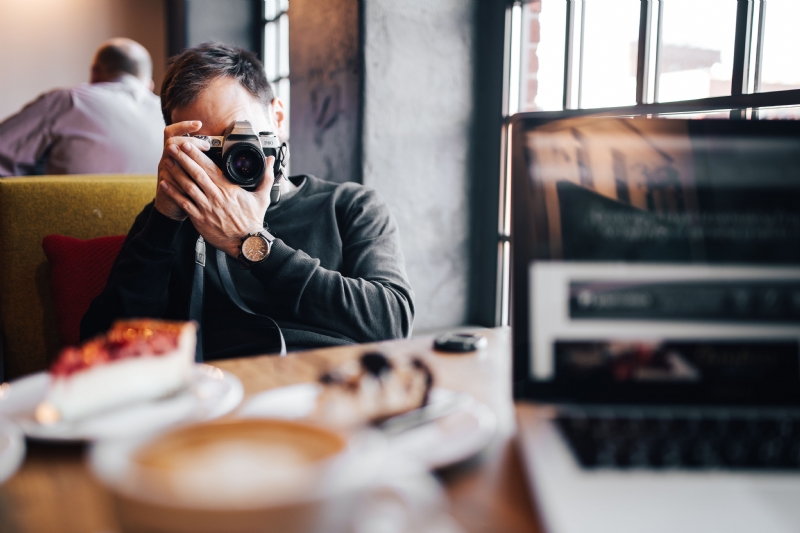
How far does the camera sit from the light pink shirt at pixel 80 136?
6.33 ft

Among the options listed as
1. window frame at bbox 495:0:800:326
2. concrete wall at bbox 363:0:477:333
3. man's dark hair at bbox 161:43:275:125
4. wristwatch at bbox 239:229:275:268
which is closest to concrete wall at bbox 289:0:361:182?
concrete wall at bbox 363:0:477:333

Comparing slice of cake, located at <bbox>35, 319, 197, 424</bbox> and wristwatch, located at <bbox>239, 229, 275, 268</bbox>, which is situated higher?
wristwatch, located at <bbox>239, 229, 275, 268</bbox>

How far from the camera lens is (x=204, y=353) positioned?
3.24ft

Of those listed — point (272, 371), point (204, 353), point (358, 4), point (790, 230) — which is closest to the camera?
point (790, 230)

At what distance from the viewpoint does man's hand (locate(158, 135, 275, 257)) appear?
93 cm

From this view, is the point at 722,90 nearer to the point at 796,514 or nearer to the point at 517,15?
the point at 517,15

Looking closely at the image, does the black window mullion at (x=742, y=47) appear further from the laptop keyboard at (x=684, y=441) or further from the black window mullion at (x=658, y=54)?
the laptop keyboard at (x=684, y=441)

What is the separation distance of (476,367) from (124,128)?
1.82 m

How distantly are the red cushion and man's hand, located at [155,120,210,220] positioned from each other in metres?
0.21

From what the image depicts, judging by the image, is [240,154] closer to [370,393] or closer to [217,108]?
[217,108]

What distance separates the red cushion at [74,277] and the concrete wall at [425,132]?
4.20 ft

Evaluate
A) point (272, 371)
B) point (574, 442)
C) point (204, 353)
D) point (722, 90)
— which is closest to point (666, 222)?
point (574, 442)

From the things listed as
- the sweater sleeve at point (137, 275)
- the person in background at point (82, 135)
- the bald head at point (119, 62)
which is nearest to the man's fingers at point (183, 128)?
the sweater sleeve at point (137, 275)

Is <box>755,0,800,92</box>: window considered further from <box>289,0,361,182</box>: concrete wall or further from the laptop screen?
<box>289,0,361,182</box>: concrete wall
